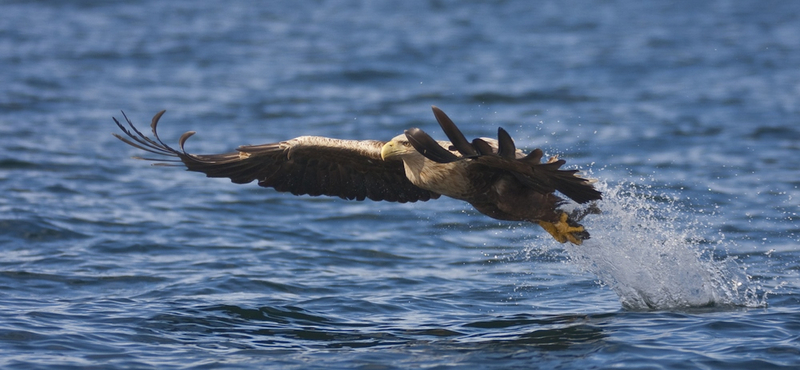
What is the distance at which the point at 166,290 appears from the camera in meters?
6.98

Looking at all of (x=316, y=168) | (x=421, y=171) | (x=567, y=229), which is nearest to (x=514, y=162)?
(x=421, y=171)

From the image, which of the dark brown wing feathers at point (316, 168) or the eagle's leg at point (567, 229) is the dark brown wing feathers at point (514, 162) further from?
the dark brown wing feathers at point (316, 168)

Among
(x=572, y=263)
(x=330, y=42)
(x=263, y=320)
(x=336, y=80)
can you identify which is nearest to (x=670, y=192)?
(x=572, y=263)

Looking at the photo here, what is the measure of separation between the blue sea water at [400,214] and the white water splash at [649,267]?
0.02 meters

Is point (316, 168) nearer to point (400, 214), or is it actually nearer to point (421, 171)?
point (421, 171)

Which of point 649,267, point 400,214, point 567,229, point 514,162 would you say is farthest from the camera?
point 400,214

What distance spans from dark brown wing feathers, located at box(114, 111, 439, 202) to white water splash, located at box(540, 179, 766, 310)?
48.8 inches

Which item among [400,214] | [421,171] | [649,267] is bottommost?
[649,267]

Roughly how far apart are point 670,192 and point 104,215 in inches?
212

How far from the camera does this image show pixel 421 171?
5723mm

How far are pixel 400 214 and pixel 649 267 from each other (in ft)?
11.4

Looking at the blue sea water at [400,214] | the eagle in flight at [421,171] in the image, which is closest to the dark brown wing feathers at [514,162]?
the eagle in flight at [421,171]

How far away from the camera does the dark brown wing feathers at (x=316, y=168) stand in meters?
6.28

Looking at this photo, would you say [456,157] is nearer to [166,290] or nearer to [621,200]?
[621,200]
